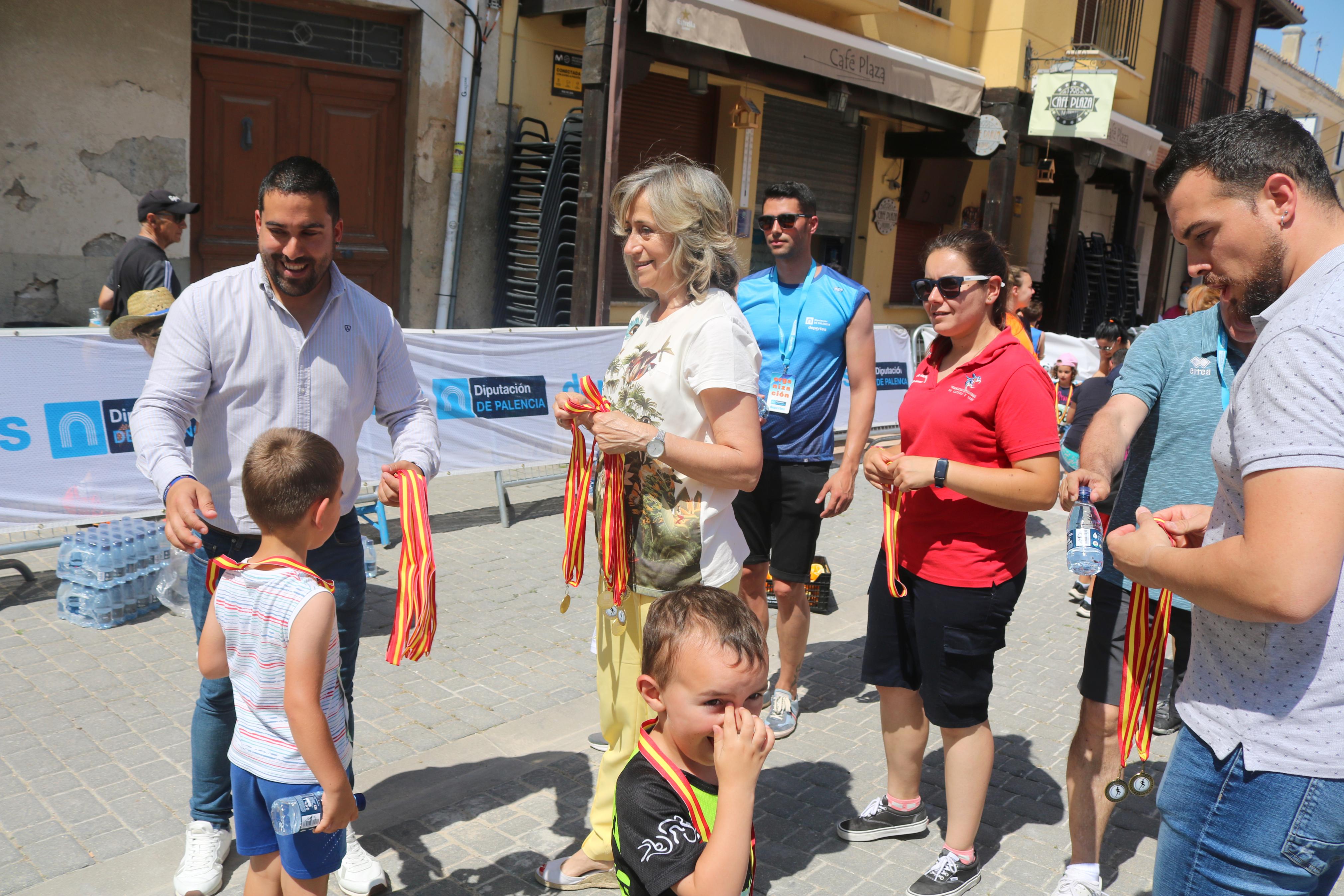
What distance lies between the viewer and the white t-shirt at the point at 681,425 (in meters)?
2.91

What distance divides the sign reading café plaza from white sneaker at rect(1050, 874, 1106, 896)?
12.3m

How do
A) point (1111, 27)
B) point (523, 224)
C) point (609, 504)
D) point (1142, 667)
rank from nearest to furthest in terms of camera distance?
point (1142, 667) < point (609, 504) < point (523, 224) < point (1111, 27)

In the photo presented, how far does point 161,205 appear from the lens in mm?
6309

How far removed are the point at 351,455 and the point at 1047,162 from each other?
15310mm

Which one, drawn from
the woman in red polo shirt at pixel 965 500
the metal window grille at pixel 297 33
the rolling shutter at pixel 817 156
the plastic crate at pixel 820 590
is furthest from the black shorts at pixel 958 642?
the rolling shutter at pixel 817 156

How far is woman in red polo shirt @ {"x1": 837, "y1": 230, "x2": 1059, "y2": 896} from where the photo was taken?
10.2 ft

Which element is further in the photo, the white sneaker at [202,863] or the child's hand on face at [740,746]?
the white sneaker at [202,863]

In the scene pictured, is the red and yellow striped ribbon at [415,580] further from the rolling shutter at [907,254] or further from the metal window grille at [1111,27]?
the metal window grille at [1111,27]

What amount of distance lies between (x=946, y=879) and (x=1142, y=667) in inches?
40.7

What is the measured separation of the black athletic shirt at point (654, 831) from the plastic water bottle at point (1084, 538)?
1.48 m

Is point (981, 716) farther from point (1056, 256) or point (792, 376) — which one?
point (1056, 256)

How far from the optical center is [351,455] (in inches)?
123

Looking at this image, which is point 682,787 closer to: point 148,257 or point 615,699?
point 615,699

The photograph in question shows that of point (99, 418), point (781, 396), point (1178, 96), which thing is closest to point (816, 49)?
point (781, 396)
